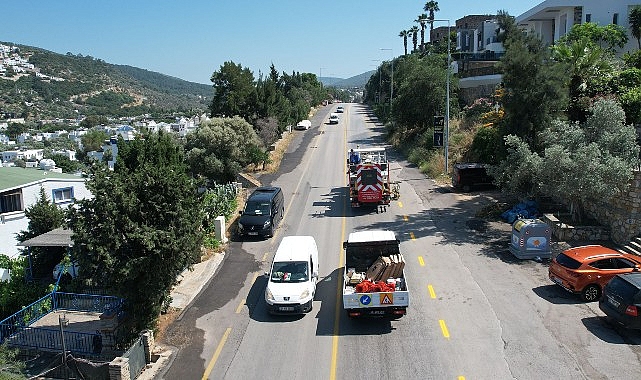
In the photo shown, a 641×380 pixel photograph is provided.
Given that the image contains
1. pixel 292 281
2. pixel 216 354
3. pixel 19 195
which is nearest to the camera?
pixel 216 354

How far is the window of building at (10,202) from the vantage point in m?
30.8

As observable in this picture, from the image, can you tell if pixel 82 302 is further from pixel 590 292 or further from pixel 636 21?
pixel 636 21

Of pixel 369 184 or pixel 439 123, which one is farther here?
pixel 439 123

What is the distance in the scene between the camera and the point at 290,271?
1689cm

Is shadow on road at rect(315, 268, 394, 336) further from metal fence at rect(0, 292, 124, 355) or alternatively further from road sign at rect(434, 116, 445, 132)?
road sign at rect(434, 116, 445, 132)

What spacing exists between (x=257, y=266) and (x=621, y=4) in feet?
155

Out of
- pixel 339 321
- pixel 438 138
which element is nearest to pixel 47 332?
pixel 339 321

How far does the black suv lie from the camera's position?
78.6 feet

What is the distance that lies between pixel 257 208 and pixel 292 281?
8743mm

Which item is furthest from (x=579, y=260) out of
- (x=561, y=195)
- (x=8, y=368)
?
(x=8, y=368)

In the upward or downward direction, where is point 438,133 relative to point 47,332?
upward

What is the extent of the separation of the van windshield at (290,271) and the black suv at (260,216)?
695cm

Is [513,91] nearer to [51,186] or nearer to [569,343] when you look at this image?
[569,343]

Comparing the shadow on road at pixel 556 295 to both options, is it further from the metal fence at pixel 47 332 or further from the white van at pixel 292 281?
the metal fence at pixel 47 332
